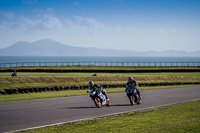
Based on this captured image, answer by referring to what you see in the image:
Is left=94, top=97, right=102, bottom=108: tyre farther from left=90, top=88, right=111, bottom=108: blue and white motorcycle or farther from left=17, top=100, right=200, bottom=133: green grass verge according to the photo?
left=17, top=100, right=200, bottom=133: green grass verge

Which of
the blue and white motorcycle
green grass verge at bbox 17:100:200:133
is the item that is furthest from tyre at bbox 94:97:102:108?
green grass verge at bbox 17:100:200:133

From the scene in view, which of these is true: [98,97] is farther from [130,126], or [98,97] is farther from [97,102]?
[130,126]

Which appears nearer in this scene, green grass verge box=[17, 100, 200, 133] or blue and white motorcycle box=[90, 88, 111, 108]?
green grass verge box=[17, 100, 200, 133]

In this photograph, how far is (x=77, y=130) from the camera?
977 centimetres

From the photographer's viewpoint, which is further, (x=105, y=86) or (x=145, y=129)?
(x=105, y=86)

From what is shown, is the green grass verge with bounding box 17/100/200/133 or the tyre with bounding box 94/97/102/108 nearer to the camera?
the green grass verge with bounding box 17/100/200/133

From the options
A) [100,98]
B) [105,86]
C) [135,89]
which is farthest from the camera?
[105,86]

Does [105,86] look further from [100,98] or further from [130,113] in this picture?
[130,113]

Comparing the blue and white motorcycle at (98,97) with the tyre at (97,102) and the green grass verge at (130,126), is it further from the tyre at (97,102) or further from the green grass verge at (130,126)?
the green grass verge at (130,126)

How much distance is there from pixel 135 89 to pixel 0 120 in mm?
8403

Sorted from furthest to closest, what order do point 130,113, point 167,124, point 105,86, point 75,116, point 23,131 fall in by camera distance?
1. point 105,86
2. point 130,113
3. point 75,116
4. point 167,124
5. point 23,131

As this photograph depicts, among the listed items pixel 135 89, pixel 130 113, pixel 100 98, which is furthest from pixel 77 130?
pixel 135 89

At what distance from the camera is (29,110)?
1451 centimetres

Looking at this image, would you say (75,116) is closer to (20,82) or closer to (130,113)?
(130,113)
